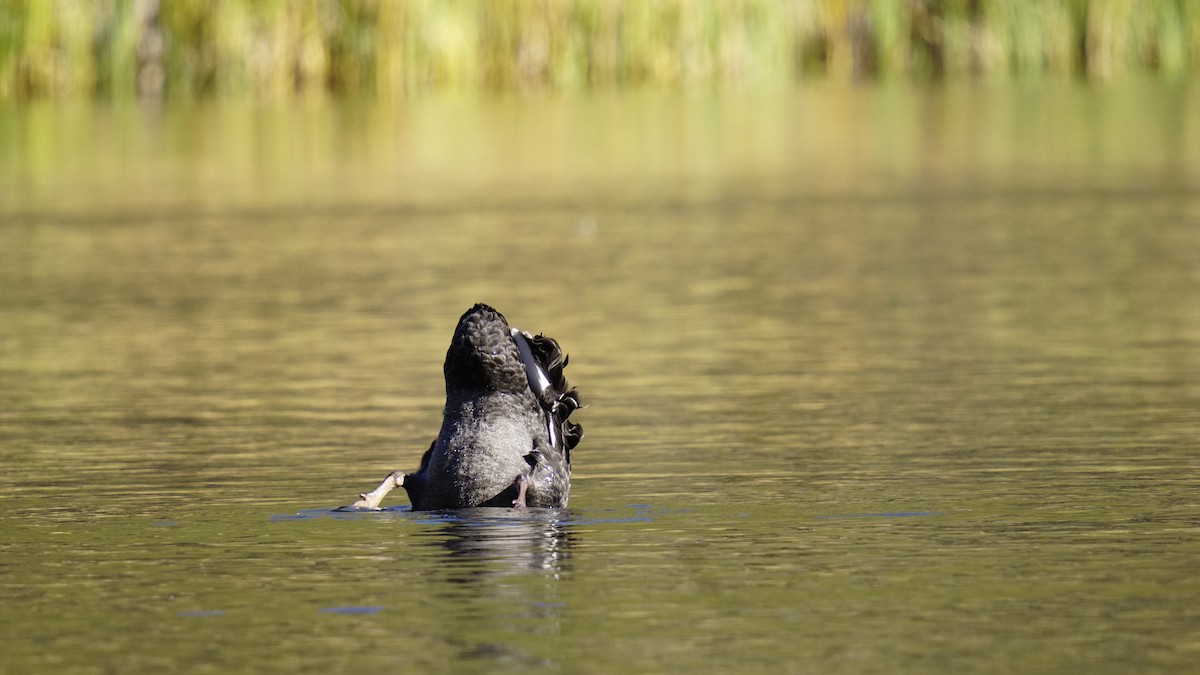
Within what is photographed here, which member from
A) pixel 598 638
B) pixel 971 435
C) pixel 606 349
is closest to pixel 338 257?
pixel 606 349

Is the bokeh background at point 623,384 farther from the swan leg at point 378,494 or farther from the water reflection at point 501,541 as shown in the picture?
the swan leg at point 378,494

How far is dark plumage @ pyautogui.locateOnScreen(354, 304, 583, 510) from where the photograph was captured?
947 centimetres

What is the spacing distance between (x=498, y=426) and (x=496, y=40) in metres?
35.8

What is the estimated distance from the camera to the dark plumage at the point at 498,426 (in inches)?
373

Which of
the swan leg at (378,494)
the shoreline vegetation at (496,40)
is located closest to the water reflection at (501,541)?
the swan leg at (378,494)

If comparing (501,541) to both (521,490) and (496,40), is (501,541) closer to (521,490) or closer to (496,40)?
(521,490)

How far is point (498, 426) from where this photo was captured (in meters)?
9.54

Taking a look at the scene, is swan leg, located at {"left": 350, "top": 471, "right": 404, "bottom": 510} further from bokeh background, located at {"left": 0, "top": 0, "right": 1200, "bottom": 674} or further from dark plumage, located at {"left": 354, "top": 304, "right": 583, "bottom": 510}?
bokeh background, located at {"left": 0, "top": 0, "right": 1200, "bottom": 674}

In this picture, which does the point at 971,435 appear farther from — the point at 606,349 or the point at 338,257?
the point at 338,257

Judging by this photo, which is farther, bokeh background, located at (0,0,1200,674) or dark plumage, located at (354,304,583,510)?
dark plumage, located at (354,304,583,510)

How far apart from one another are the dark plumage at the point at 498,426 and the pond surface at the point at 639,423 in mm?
129

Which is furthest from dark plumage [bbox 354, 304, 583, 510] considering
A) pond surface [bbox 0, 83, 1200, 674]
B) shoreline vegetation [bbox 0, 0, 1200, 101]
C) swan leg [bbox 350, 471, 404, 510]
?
shoreline vegetation [bbox 0, 0, 1200, 101]

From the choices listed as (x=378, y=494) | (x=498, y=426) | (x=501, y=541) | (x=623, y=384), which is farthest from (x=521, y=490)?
(x=623, y=384)

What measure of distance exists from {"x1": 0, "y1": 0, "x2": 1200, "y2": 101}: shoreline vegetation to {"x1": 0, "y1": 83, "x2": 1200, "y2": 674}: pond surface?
11581mm
